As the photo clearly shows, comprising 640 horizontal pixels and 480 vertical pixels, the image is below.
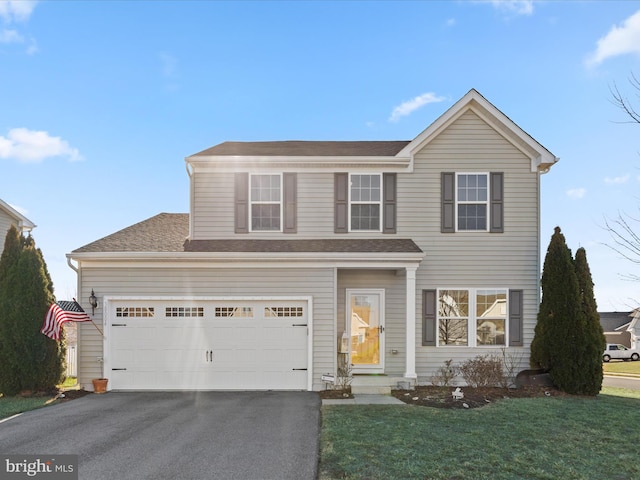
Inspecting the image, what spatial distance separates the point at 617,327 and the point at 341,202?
43.8 m

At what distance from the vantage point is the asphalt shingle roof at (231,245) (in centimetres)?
1173

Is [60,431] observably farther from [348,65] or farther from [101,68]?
[348,65]

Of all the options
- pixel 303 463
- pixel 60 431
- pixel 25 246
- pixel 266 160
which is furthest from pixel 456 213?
pixel 25 246

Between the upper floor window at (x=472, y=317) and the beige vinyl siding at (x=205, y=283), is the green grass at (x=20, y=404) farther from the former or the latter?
the upper floor window at (x=472, y=317)

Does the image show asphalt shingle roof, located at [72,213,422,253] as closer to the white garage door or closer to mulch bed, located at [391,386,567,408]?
the white garage door

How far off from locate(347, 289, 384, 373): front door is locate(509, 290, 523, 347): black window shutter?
11.2 feet

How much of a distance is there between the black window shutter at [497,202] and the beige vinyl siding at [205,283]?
470 centimetres

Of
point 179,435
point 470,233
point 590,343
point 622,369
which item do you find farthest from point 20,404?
point 622,369

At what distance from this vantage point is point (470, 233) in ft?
41.4

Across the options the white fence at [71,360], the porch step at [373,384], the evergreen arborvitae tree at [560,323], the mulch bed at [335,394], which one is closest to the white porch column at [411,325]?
the porch step at [373,384]

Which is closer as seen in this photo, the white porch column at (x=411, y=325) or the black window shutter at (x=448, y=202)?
the white porch column at (x=411, y=325)

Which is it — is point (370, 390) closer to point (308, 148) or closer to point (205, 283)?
point (205, 283)

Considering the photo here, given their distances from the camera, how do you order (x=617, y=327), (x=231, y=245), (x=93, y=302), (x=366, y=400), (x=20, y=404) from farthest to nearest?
(x=617, y=327)
(x=231, y=245)
(x=93, y=302)
(x=366, y=400)
(x=20, y=404)

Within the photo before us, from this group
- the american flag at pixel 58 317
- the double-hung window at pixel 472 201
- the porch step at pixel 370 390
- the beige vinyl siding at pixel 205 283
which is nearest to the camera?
the american flag at pixel 58 317
